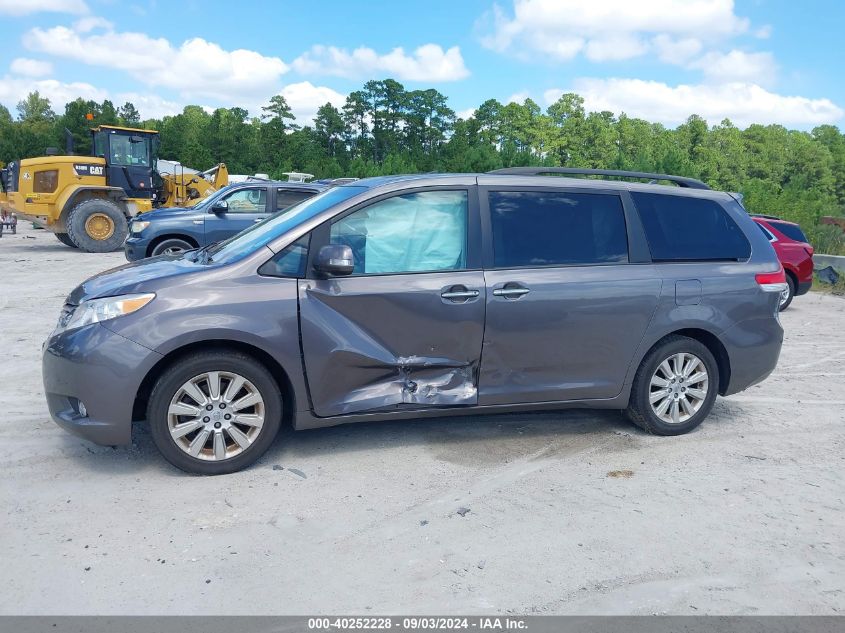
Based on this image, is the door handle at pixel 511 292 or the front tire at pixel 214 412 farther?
the door handle at pixel 511 292

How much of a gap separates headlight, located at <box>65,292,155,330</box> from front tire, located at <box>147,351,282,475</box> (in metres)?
0.42

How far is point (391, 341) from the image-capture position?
190 inches

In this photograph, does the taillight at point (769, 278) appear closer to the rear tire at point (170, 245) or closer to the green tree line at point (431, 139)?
the rear tire at point (170, 245)

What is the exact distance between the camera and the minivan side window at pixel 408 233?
4.88m

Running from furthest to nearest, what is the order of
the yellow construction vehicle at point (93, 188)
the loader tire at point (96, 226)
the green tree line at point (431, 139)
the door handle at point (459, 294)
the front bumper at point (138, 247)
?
1. the green tree line at point (431, 139)
2. the yellow construction vehicle at point (93, 188)
3. the loader tire at point (96, 226)
4. the front bumper at point (138, 247)
5. the door handle at point (459, 294)

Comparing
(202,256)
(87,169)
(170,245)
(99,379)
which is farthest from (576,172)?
(87,169)

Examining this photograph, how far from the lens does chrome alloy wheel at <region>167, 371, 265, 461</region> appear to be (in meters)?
4.51

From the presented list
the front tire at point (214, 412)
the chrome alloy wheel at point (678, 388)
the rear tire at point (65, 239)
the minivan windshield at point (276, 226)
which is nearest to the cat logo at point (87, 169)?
the rear tire at point (65, 239)

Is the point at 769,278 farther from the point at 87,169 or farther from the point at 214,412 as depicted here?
the point at 87,169

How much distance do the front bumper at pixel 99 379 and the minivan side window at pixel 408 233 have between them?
1.40 m

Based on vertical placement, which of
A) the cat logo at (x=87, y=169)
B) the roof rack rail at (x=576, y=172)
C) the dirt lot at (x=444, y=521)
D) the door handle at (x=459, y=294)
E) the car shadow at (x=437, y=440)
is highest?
the cat logo at (x=87, y=169)

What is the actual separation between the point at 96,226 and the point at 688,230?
17079 mm

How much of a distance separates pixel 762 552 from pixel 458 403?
1.97 meters
